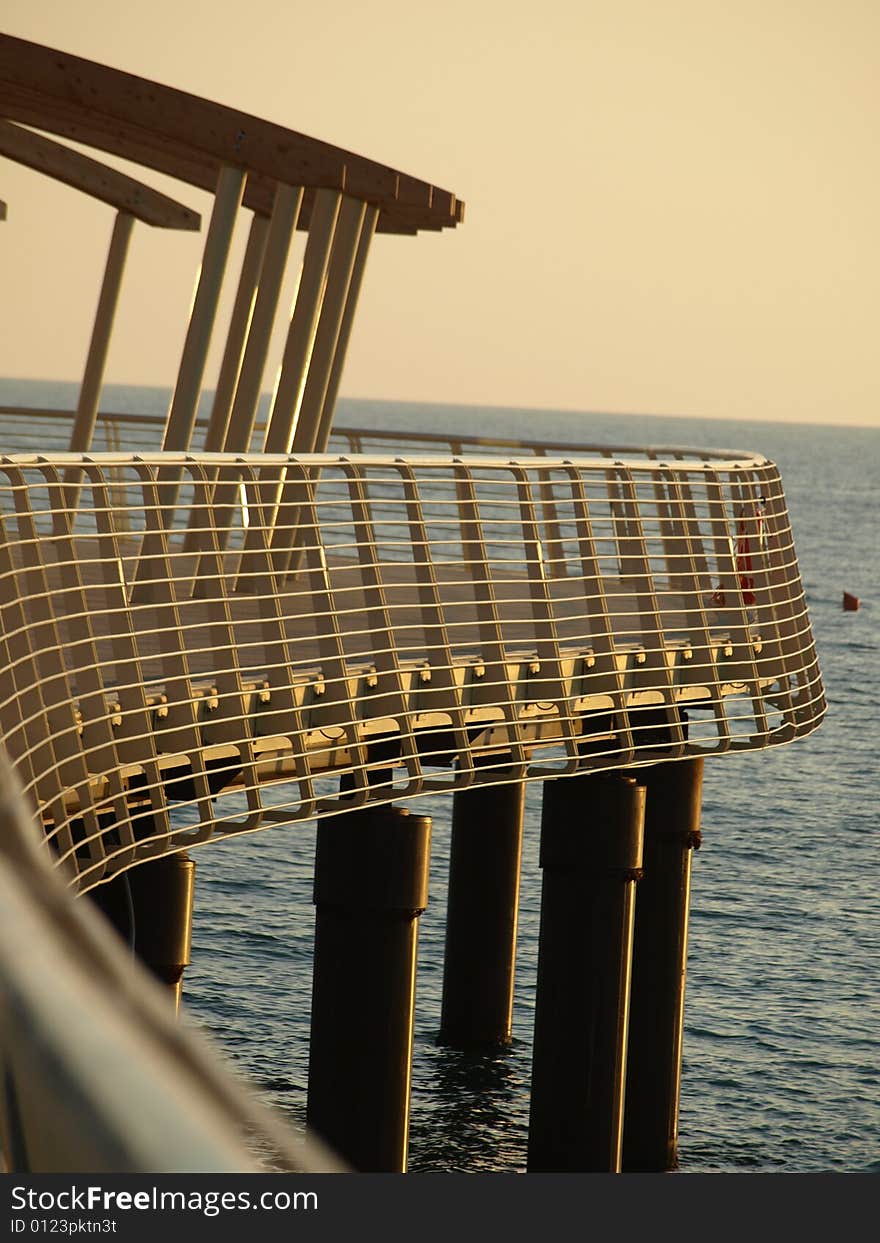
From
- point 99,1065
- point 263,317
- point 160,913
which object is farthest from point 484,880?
point 99,1065

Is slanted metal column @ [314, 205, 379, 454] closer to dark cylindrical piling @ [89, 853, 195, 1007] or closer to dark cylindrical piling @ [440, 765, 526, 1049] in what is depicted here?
→ dark cylindrical piling @ [440, 765, 526, 1049]

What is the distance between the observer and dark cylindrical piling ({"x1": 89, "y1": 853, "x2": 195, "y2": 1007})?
7.94 meters

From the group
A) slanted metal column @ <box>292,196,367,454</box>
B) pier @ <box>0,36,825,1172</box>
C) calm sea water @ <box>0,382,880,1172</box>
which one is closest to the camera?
pier @ <box>0,36,825,1172</box>

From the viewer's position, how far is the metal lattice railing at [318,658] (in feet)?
22.1

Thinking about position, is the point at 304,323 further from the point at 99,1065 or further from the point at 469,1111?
the point at 99,1065

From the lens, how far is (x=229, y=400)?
13.1 metres

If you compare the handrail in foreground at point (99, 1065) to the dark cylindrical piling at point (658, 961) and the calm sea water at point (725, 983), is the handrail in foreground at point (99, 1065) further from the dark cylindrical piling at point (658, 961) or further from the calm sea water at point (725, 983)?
the calm sea water at point (725, 983)

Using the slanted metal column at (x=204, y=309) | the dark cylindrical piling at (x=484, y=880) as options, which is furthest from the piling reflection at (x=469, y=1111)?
the slanted metal column at (x=204, y=309)

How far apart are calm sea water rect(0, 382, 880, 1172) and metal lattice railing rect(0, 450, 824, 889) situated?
3876mm

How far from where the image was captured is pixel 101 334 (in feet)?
55.0

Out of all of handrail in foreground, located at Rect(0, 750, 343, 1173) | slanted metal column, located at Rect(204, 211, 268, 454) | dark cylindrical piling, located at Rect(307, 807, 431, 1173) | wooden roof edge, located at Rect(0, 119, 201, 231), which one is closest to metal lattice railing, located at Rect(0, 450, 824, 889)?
dark cylindrical piling, located at Rect(307, 807, 431, 1173)

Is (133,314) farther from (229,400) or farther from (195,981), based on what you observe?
(229,400)

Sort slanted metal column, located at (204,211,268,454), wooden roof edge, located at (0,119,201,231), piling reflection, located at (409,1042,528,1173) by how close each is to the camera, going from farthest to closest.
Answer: wooden roof edge, located at (0,119,201,231) → piling reflection, located at (409,1042,528,1173) → slanted metal column, located at (204,211,268,454)

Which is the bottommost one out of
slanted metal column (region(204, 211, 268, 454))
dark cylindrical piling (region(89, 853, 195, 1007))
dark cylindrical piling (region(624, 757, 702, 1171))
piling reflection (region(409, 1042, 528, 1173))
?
piling reflection (region(409, 1042, 528, 1173))
